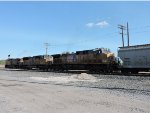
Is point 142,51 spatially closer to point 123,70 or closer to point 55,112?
point 123,70

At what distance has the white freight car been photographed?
106 ft

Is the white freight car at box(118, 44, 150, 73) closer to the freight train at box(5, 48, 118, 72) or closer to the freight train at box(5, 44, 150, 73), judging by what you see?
the freight train at box(5, 44, 150, 73)

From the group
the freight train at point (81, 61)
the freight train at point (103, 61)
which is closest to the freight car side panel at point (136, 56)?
the freight train at point (103, 61)

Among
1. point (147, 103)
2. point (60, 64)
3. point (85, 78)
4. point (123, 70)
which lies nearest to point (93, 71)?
point (123, 70)

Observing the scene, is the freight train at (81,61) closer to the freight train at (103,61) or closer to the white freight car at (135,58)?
the freight train at (103,61)

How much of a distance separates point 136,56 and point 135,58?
0.83 ft

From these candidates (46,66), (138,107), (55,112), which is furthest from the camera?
(46,66)

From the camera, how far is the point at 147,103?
1209 cm

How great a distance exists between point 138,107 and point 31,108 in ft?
12.9

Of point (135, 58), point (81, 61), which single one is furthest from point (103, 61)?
point (135, 58)

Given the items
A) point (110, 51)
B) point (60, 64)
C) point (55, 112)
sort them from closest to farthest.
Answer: point (55, 112) < point (110, 51) < point (60, 64)

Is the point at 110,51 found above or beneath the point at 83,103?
above

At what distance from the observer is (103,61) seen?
128 feet

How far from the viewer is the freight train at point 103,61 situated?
33156mm
